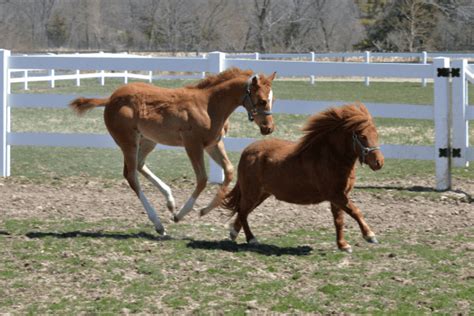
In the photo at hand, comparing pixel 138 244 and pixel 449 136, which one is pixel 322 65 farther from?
pixel 138 244

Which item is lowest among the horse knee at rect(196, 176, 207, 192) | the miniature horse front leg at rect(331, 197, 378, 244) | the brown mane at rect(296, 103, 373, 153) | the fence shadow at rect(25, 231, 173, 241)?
the fence shadow at rect(25, 231, 173, 241)

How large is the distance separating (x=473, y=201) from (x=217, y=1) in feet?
219


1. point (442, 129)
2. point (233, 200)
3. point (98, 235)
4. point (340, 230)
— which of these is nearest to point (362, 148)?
point (340, 230)

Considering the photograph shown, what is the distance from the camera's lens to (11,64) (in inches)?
486

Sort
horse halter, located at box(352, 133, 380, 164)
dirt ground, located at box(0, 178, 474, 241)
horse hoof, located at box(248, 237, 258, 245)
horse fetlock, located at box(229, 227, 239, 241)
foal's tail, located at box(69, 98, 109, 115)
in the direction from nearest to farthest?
horse halter, located at box(352, 133, 380, 164)
horse hoof, located at box(248, 237, 258, 245)
horse fetlock, located at box(229, 227, 239, 241)
dirt ground, located at box(0, 178, 474, 241)
foal's tail, located at box(69, 98, 109, 115)

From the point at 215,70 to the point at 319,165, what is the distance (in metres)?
4.28

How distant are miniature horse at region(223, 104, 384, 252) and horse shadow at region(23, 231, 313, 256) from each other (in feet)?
0.48

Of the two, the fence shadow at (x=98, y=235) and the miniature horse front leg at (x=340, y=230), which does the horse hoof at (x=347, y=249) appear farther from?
the fence shadow at (x=98, y=235)

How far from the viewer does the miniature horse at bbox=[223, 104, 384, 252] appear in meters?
7.41

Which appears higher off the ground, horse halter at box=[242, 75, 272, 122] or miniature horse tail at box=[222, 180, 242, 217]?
horse halter at box=[242, 75, 272, 122]

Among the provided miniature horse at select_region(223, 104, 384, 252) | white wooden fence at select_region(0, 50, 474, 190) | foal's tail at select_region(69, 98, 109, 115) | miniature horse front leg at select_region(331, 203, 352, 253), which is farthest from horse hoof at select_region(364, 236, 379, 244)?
white wooden fence at select_region(0, 50, 474, 190)

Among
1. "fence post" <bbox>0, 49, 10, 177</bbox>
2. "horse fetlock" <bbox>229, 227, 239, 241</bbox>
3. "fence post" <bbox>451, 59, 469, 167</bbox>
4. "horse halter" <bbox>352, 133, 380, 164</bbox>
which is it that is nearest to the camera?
"horse halter" <bbox>352, 133, 380, 164</bbox>

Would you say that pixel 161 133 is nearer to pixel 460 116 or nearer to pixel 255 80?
pixel 255 80

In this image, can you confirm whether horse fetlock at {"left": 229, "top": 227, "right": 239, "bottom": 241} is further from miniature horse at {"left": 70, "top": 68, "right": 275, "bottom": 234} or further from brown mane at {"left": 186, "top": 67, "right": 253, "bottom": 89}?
brown mane at {"left": 186, "top": 67, "right": 253, "bottom": 89}
